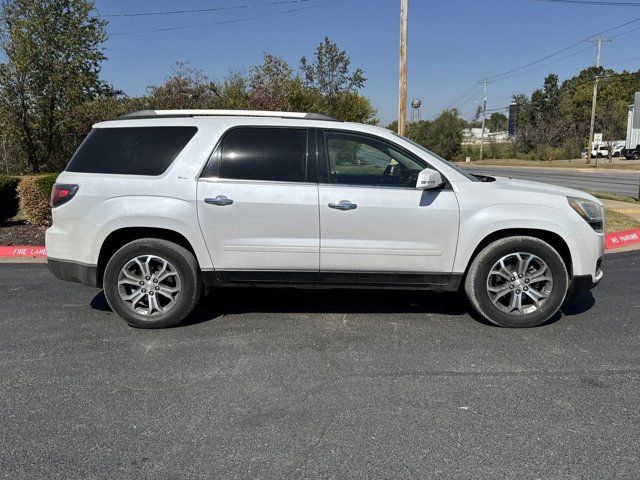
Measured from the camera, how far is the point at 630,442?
9.41ft

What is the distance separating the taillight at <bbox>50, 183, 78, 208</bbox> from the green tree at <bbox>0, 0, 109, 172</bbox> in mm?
15249

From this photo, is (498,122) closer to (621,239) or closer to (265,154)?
(621,239)

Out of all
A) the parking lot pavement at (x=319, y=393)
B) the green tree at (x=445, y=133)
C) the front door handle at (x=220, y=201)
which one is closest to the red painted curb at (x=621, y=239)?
the parking lot pavement at (x=319, y=393)

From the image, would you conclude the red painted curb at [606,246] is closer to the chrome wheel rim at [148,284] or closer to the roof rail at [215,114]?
the chrome wheel rim at [148,284]

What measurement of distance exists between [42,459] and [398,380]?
7.36ft

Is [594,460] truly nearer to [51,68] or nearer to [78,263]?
[78,263]

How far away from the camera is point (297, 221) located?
14.7 feet

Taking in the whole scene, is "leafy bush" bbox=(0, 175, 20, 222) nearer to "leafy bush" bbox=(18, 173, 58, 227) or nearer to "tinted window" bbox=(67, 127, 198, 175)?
"leafy bush" bbox=(18, 173, 58, 227)

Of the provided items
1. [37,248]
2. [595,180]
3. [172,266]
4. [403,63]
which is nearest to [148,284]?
[172,266]

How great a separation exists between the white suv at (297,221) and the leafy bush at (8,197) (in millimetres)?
6009

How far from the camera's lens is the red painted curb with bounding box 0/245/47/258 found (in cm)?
785

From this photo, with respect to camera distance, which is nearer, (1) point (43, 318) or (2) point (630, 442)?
(2) point (630, 442)

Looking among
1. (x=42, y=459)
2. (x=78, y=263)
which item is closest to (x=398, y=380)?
(x=42, y=459)

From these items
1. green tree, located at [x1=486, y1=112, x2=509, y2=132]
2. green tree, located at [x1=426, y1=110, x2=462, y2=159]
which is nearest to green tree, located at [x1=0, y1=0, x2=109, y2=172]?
green tree, located at [x1=426, y1=110, x2=462, y2=159]
